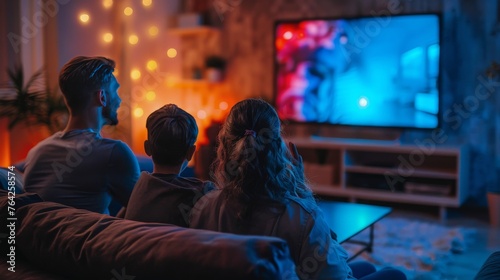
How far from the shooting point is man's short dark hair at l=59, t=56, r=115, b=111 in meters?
1.96

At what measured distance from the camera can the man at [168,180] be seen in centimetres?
159

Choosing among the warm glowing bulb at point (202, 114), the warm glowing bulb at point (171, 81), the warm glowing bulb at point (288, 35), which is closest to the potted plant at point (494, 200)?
the warm glowing bulb at point (288, 35)

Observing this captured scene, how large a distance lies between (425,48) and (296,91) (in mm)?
1239

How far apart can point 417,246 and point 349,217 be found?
3.26 feet

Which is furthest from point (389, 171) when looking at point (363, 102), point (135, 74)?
point (135, 74)

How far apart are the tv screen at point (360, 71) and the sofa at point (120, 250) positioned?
3.82 metres

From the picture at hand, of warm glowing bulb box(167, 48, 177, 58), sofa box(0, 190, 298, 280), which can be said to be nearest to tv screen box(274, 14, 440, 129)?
warm glowing bulb box(167, 48, 177, 58)

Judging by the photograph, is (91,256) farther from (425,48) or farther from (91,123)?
(425,48)

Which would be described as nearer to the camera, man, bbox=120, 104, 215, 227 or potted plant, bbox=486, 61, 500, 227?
man, bbox=120, 104, 215, 227

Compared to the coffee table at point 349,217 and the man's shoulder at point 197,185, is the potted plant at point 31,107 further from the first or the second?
the man's shoulder at point 197,185

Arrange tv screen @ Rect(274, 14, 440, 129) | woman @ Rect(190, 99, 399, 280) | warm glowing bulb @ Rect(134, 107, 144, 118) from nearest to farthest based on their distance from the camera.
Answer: woman @ Rect(190, 99, 399, 280)
tv screen @ Rect(274, 14, 440, 129)
warm glowing bulb @ Rect(134, 107, 144, 118)

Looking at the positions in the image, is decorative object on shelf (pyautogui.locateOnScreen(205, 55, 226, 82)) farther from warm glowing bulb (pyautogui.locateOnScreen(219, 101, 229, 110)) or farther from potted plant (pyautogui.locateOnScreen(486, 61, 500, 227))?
potted plant (pyautogui.locateOnScreen(486, 61, 500, 227))

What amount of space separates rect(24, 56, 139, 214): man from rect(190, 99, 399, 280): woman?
19.7 inches

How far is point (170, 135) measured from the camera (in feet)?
5.23
